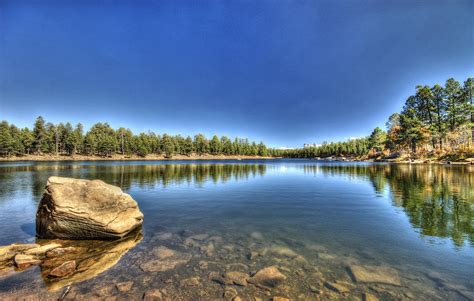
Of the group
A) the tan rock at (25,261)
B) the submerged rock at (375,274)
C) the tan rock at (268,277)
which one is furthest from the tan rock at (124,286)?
the submerged rock at (375,274)

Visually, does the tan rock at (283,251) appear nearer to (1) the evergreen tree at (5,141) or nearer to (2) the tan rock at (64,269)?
(2) the tan rock at (64,269)

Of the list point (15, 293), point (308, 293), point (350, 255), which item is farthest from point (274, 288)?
point (15, 293)

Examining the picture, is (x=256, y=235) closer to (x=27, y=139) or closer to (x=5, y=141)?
(x=5, y=141)

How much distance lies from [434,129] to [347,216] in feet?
334

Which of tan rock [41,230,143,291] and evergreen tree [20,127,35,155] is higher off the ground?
evergreen tree [20,127,35,155]

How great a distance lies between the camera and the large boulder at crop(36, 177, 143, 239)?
964 cm

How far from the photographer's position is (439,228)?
10.7 meters

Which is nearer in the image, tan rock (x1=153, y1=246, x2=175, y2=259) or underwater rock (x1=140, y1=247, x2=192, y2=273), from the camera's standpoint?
underwater rock (x1=140, y1=247, x2=192, y2=273)

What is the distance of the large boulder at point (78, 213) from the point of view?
9641 millimetres

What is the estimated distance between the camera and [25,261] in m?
7.28

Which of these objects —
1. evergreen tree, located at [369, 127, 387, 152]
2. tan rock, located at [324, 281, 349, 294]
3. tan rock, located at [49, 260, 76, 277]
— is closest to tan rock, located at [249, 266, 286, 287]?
tan rock, located at [324, 281, 349, 294]

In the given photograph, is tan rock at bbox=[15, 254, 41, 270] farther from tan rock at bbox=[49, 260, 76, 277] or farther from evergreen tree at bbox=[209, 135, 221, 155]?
evergreen tree at bbox=[209, 135, 221, 155]

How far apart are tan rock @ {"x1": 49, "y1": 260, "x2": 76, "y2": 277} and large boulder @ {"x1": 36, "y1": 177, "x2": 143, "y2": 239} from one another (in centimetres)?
267

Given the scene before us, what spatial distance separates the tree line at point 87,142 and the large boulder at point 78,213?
14363cm
